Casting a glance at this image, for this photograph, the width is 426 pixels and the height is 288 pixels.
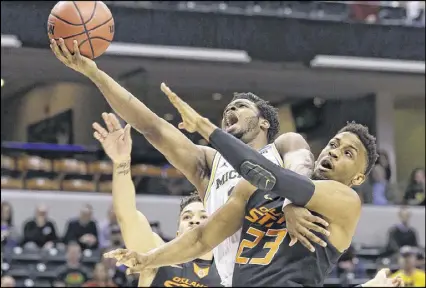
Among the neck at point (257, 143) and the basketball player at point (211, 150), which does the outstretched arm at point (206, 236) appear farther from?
the neck at point (257, 143)

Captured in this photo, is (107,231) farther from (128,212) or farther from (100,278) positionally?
(128,212)

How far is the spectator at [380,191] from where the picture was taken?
16.6 metres

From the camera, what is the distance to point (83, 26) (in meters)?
5.16

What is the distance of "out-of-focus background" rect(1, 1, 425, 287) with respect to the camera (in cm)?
1405

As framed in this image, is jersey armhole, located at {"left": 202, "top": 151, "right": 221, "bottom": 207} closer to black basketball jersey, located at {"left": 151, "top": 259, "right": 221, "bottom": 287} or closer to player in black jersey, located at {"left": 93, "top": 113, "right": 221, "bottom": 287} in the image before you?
player in black jersey, located at {"left": 93, "top": 113, "right": 221, "bottom": 287}

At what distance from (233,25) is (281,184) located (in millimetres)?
12341

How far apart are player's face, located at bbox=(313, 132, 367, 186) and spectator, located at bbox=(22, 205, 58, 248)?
9158mm

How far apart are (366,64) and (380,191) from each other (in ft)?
7.98

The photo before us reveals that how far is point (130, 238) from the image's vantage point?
6.44 meters

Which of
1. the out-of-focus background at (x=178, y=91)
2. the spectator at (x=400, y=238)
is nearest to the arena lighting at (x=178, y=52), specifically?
the out-of-focus background at (x=178, y=91)

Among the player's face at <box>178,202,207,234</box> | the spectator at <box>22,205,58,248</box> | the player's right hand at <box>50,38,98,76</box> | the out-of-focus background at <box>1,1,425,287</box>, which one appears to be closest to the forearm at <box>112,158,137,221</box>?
the player's face at <box>178,202,207,234</box>

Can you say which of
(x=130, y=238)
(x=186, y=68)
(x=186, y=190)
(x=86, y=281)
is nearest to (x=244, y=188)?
(x=130, y=238)

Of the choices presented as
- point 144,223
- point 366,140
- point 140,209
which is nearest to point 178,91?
point 140,209

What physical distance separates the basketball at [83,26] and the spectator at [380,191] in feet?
38.3
